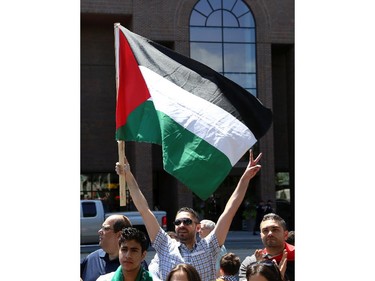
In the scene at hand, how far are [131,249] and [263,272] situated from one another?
3.82 feet

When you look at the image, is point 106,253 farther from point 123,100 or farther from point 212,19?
point 212,19

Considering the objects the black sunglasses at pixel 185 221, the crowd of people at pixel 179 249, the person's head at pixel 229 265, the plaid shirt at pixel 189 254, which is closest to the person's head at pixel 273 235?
the crowd of people at pixel 179 249

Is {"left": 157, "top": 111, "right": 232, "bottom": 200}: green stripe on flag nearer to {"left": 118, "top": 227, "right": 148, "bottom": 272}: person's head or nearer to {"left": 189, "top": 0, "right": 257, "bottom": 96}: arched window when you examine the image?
{"left": 118, "top": 227, "right": 148, "bottom": 272}: person's head

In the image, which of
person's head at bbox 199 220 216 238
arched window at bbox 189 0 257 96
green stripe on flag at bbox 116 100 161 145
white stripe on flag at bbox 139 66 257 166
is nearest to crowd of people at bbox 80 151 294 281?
white stripe on flag at bbox 139 66 257 166

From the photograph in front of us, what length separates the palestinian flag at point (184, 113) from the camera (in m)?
5.38

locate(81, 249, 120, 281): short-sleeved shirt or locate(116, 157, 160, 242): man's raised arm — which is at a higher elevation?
locate(116, 157, 160, 242): man's raised arm

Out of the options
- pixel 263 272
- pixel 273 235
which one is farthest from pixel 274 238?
pixel 263 272

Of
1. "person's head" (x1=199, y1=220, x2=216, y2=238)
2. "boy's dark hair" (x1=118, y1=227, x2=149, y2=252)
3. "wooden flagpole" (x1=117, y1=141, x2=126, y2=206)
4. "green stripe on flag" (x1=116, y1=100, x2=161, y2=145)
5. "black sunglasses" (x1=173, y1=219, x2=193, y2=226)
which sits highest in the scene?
"green stripe on flag" (x1=116, y1=100, x2=161, y2=145)

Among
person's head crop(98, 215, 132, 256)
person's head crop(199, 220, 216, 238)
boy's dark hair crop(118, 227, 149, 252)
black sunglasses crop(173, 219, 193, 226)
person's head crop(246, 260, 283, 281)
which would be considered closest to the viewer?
person's head crop(246, 260, 283, 281)

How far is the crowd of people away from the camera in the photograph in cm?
471

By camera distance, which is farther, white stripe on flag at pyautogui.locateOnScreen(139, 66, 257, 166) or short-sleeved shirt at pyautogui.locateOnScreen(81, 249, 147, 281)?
short-sleeved shirt at pyautogui.locateOnScreen(81, 249, 147, 281)

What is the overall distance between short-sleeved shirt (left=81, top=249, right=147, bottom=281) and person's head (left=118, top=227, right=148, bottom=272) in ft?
2.62

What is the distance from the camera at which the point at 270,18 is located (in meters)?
36.7

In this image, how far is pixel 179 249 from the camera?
16.8 feet
